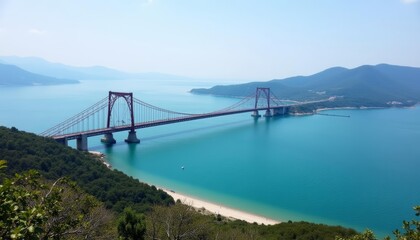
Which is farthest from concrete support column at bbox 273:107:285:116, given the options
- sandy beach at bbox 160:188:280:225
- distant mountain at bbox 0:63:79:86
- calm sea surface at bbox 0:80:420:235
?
distant mountain at bbox 0:63:79:86

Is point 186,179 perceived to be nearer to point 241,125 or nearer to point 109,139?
point 109,139

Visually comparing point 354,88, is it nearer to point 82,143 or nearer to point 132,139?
point 132,139

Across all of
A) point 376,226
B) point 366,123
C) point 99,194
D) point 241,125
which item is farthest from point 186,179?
point 366,123

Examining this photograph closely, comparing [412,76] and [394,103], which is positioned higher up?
[412,76]

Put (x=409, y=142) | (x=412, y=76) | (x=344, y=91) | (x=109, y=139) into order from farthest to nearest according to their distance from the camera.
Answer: (x=412, y=76) → (x=344, y=91) → (x=409, y=142) → (x=109, y=139)

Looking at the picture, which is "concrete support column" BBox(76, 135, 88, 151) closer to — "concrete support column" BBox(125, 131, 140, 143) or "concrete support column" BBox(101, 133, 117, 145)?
"concrete support column" BBox(101, 133, 117, 145)

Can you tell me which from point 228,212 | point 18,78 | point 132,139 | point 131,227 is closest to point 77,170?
point 228,212
